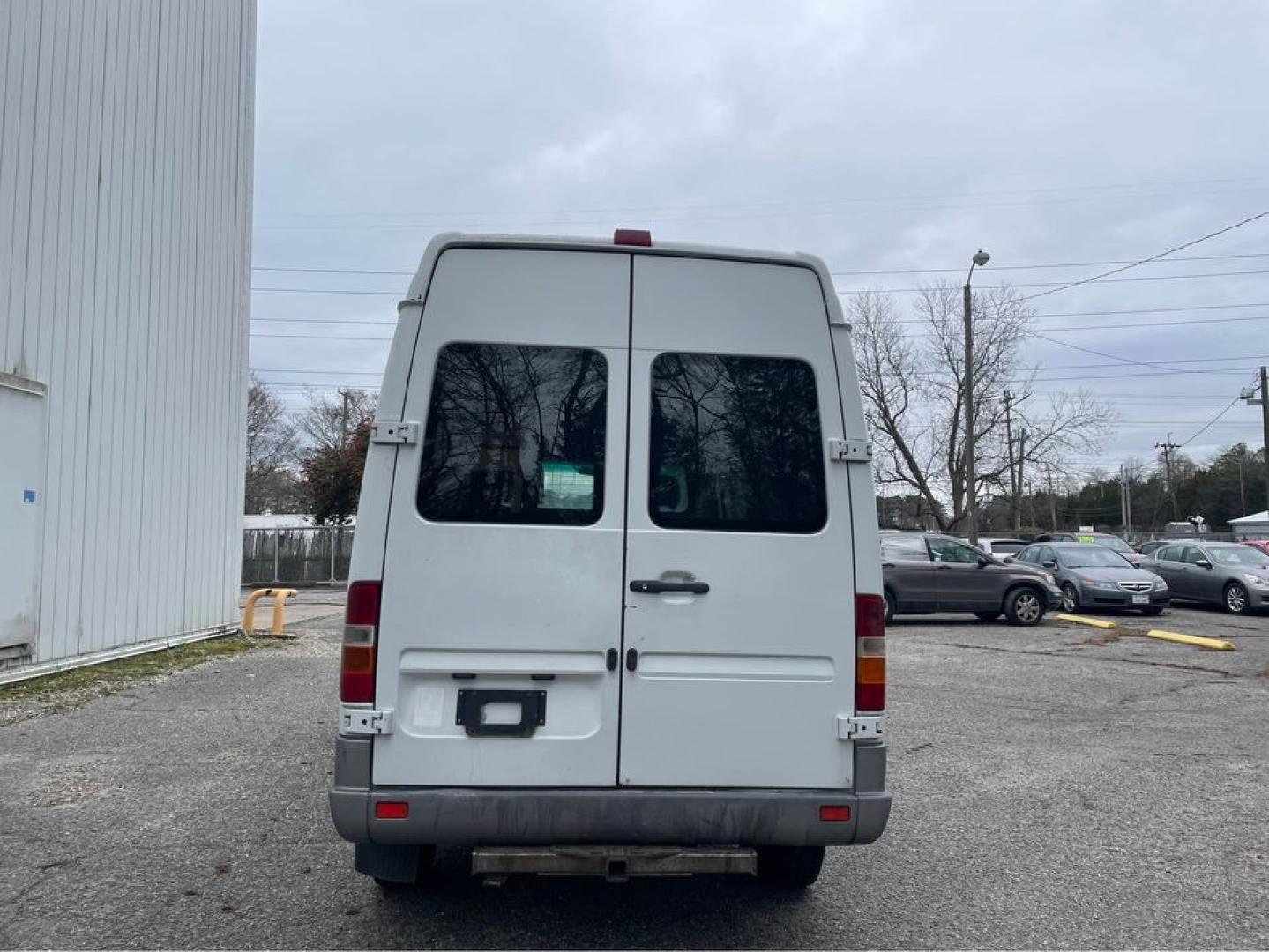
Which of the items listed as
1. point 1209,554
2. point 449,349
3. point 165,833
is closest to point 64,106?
point 165,833

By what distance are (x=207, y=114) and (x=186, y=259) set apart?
7.25 ft

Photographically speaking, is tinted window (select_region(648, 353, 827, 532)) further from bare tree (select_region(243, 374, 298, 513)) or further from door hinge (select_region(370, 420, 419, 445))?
bare tree (select_region(243, 374, 298, 513))

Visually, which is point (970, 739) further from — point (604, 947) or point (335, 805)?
point (335, 805)

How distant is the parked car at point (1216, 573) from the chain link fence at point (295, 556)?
2321cm

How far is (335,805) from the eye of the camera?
3324mm

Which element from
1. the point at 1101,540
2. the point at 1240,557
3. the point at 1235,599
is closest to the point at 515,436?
the point at 1235,599

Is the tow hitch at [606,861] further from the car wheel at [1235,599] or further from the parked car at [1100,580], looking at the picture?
the car wheel at [1235,599]

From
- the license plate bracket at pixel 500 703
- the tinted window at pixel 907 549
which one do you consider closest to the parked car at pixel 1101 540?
the tinted window at pixel 907 549

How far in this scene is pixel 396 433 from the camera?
3457 millimetres

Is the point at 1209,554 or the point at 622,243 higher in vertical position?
the point at 622,243

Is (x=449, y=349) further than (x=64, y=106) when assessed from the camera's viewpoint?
No

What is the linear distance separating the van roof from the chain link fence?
29.0 meters

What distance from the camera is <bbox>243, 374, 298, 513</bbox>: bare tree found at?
2135 inches

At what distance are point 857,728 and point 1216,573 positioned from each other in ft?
62.5
